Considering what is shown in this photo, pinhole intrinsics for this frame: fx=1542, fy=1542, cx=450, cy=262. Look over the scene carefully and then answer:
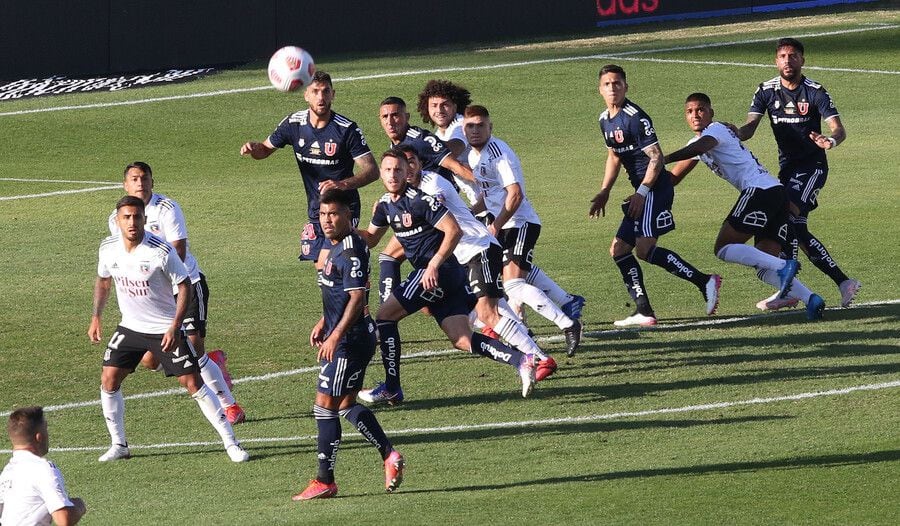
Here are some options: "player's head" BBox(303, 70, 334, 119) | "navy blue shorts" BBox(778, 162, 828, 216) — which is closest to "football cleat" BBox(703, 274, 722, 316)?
"navy blue shorts" BBox(778, 162, 828, 216)

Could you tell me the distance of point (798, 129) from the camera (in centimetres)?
1542

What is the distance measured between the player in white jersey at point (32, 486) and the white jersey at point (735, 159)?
345 inches

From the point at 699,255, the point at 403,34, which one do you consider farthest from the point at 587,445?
the point at 403,34

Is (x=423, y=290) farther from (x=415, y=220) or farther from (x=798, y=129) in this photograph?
(x=798, y=129)

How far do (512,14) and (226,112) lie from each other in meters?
9.67

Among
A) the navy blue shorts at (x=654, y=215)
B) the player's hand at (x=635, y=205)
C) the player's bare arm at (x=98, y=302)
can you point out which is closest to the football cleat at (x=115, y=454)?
the player's bare arm at (x=98, y=302)

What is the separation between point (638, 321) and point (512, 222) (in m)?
1.79

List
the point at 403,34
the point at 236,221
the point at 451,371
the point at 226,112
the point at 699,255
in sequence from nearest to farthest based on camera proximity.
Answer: the point at 451,371 < the point at 699,255 < the point at 236,221 < the point at 226,112 < the point at 403,34

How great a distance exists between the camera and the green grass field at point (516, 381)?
959cm

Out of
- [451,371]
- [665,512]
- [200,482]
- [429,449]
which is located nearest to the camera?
[665,512]

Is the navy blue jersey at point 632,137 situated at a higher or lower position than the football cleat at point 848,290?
higher

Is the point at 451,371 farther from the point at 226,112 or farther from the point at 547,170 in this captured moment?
the point at 226,112

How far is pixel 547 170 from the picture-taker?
2444cm

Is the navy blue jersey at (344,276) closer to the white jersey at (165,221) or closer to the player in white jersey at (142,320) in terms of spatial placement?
the player in white jersey at (142,320)
